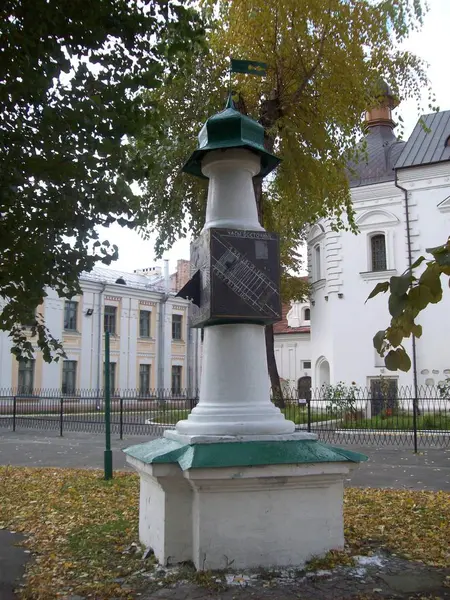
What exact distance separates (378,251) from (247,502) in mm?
22722

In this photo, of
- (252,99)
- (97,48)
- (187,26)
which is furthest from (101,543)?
(252,99)

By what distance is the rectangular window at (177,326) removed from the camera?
39.2 m

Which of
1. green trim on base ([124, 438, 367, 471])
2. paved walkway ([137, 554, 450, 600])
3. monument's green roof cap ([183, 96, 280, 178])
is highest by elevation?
monument's green roof cap ([183, 96, 280, 178])

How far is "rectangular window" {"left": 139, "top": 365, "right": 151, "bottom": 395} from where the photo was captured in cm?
3638

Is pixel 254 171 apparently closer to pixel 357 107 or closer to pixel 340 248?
pixel 357 107

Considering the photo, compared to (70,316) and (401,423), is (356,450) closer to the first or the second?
(401,423)

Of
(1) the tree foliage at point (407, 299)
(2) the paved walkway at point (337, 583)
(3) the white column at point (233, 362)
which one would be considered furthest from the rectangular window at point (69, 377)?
(1) the tree foliage at point (407, 299)

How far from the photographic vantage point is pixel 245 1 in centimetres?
1265

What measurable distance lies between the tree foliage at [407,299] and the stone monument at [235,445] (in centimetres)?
190

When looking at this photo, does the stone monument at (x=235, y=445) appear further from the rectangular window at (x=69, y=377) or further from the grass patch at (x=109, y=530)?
the rectangular window at (x=69, y=377)

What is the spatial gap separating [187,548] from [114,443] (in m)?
11.0

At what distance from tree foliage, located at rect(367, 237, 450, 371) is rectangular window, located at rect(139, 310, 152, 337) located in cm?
3466

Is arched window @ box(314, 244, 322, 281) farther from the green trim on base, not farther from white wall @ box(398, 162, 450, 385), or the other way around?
the green trim on base

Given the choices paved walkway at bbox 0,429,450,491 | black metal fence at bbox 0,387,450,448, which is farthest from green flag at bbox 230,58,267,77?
black metal fence at bbox 0,387,450,448
